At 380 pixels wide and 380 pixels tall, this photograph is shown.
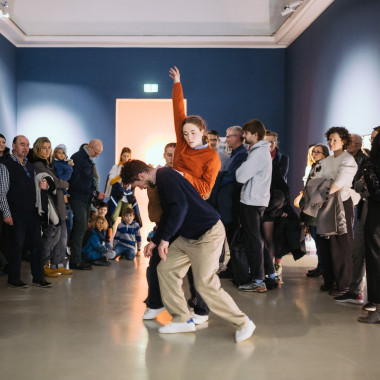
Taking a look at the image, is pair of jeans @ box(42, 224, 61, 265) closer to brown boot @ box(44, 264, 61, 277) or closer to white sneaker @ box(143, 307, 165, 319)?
brown boot @ box(44, 264, 61, 277)

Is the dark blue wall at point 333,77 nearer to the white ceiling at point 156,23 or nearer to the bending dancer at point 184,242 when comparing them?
the white ceiling at point 156,23

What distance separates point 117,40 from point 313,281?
6.12 m

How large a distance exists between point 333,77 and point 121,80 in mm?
4184

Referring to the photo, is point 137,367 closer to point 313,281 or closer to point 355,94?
point 313,281

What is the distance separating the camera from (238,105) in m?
9.96

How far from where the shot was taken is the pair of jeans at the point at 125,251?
21.5ft

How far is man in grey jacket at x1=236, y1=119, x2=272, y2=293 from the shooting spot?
4.56 metres

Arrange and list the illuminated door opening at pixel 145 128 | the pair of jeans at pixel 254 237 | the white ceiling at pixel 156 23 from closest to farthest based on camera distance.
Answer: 1. the pair of jeans at pixel 254 237
2. the white ceiling at pixel 156 23
3. the illuminated door opening at pixel 145 128

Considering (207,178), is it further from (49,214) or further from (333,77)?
(333,77)

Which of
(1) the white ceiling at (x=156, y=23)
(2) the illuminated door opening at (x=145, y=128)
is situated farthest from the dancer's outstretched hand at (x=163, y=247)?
(2) the illuminated door opening at (x=145, y=128)

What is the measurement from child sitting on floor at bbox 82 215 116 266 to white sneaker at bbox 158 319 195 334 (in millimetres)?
2782

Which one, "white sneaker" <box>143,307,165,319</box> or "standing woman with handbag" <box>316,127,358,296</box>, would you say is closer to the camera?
"white sneaker" <box>143,307,165,319</box>

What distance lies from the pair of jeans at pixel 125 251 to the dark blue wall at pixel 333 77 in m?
3.04

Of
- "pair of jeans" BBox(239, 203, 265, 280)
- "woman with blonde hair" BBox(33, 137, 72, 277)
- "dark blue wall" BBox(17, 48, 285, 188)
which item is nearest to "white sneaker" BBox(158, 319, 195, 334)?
"pair of jeans" BBox(239, 203, 265, 280)
